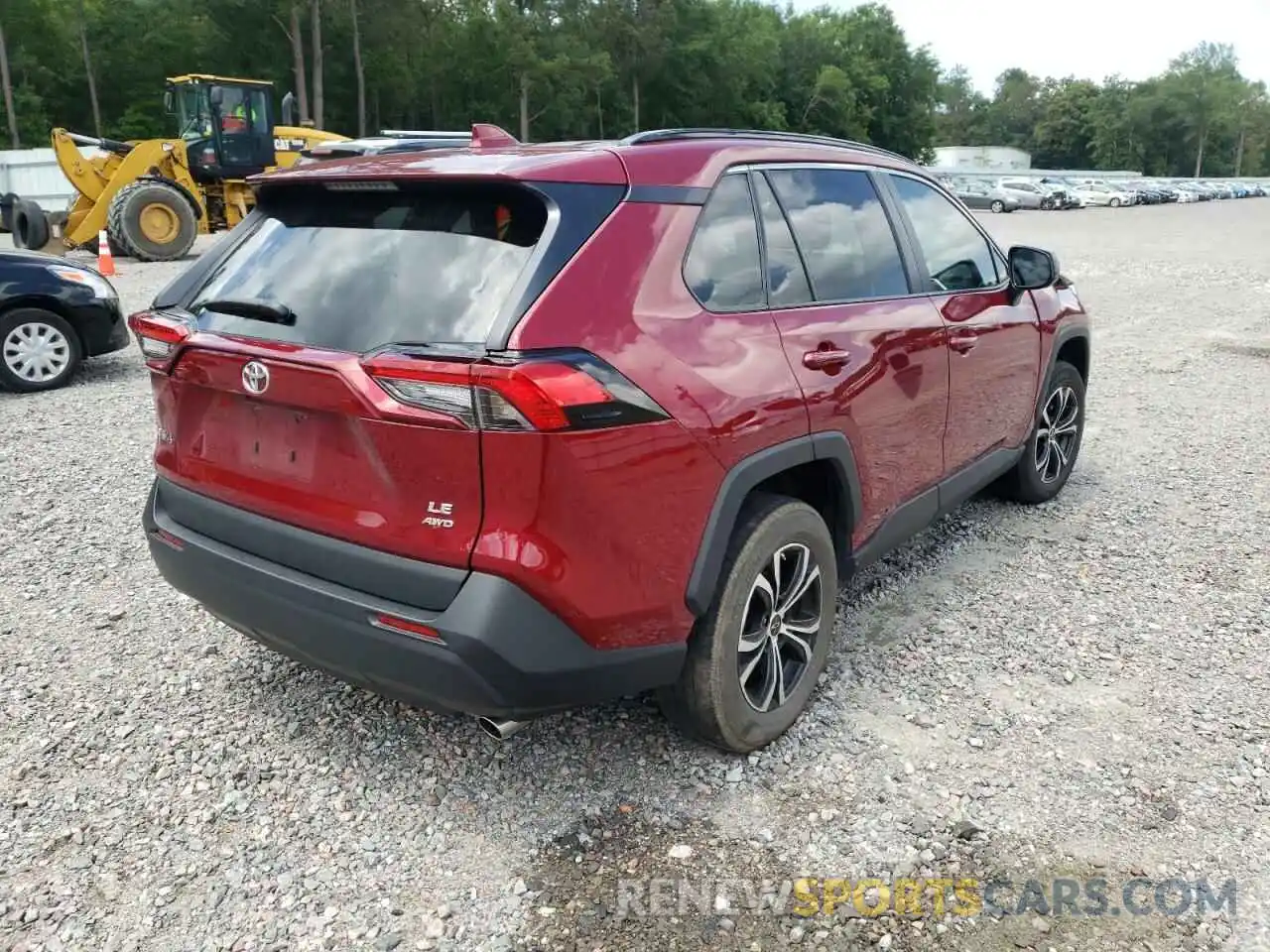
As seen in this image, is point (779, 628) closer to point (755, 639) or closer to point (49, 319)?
point (755, 639)

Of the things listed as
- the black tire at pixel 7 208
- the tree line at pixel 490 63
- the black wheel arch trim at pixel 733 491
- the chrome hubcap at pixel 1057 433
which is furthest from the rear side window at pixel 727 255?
the tree line at pixel 490 63

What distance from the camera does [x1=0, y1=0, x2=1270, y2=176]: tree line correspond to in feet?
151

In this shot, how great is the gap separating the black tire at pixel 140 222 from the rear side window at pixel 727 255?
15.7m

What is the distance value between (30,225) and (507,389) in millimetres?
17530

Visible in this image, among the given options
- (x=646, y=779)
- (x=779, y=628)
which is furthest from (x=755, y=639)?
(x=646, y=779)

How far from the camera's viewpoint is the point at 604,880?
8.31 feet

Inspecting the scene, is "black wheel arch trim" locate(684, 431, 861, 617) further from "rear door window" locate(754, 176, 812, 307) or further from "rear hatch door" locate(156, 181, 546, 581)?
"rear hatch door" locate(156, 181, 546, 581)

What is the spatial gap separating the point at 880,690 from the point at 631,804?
106 cm

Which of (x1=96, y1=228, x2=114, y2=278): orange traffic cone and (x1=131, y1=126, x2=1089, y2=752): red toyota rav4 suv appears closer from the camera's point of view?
(x1=131, y1=126, x2=1089, y2=752): red toyota rav4 suv

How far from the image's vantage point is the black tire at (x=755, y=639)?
9.09ft

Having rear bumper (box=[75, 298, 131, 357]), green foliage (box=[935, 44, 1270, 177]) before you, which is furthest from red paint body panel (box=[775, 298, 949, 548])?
green foliage (box=[935, 44, 1270, 177])

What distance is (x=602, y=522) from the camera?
2.39 metres

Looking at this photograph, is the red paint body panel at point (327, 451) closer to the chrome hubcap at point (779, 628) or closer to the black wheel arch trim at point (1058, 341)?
the chrome hubcap at point (779, 628)

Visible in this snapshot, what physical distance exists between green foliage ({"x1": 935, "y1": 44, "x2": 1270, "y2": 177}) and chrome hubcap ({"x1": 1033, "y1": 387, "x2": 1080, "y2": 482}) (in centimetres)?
11397
